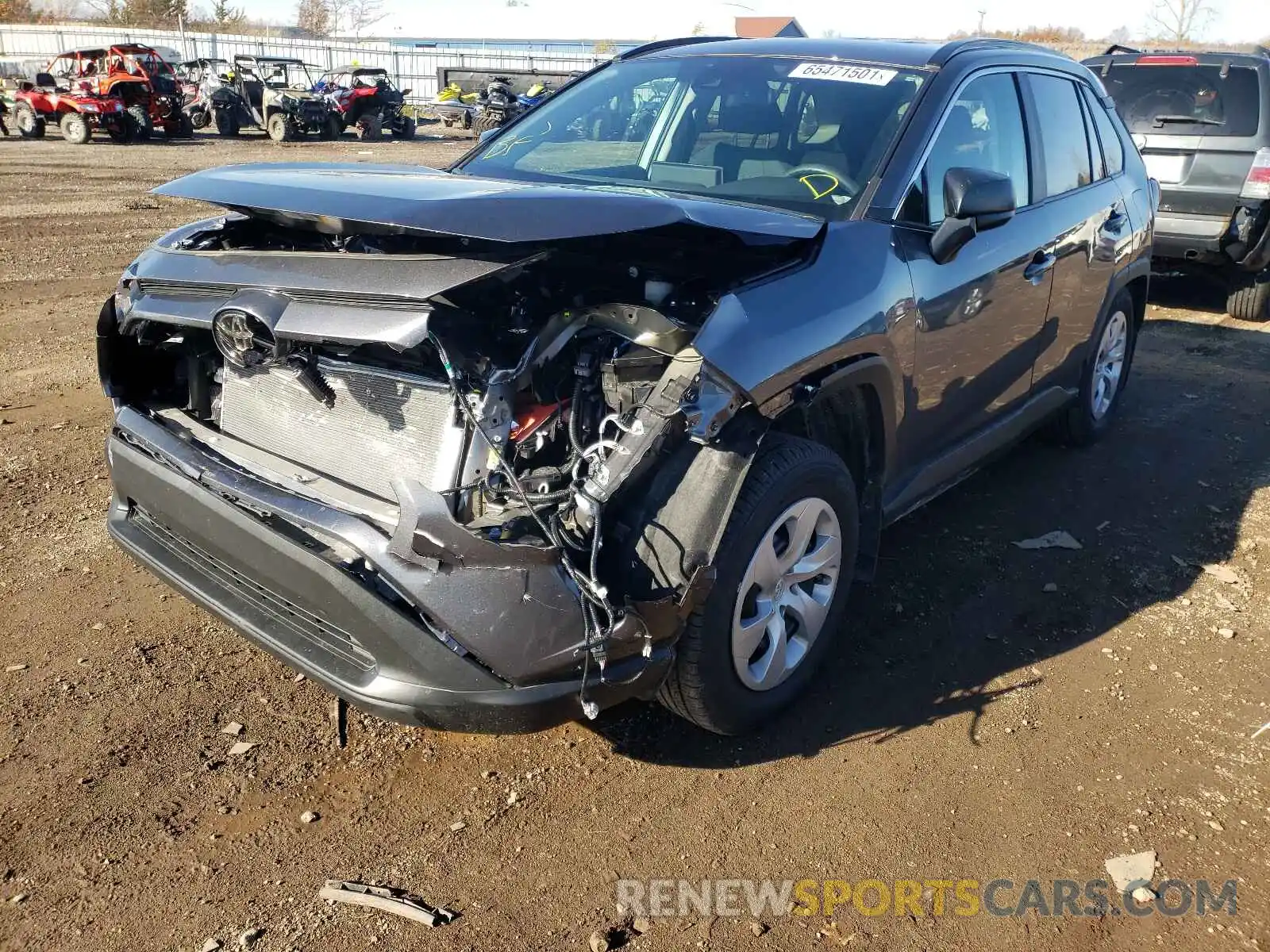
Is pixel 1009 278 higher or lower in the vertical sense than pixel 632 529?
higher

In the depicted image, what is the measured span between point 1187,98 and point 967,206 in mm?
6625

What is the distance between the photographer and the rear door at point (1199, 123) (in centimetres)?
796

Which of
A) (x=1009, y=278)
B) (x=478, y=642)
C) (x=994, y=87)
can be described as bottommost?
(x=478, y=642)

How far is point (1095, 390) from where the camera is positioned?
17.9ft

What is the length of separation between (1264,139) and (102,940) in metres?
9.05

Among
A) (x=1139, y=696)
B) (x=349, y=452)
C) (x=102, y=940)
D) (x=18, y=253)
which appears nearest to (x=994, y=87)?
(x=1139, y=696)

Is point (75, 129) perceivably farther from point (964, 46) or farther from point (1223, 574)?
point (1223, 574)

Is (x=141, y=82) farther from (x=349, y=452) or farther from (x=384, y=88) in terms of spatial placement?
(x=349, y=452)

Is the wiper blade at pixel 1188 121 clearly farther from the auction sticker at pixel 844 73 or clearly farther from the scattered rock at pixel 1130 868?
the scattered rock at pixel 1130 868

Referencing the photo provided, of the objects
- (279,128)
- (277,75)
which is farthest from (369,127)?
(277,75)

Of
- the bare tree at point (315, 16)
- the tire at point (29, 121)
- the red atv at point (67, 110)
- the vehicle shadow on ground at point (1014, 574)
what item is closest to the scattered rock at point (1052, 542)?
the vehicle shadow on ground at point (1014, 574)

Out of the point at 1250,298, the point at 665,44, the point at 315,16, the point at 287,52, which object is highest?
the point at 315,16

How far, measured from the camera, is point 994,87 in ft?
13.2

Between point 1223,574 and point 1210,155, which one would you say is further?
point 1210,155
